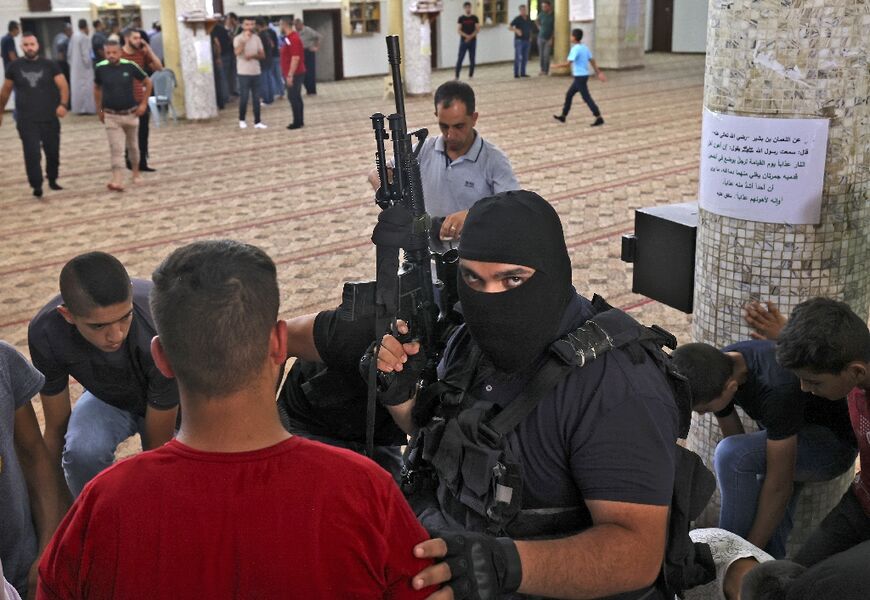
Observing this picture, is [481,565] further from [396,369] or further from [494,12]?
[494,12]

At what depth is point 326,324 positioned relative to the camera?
265 cm

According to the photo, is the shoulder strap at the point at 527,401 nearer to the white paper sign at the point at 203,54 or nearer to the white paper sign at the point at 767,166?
the white paper sign at the point at 767,166

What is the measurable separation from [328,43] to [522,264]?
21.5m

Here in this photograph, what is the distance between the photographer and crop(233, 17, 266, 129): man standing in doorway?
14.0 meters

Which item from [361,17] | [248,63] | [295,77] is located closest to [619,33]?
[361,17]

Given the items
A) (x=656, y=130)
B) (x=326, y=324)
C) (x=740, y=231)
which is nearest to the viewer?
(x=326, y=324)

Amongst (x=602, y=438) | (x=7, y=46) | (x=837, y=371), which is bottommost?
(x=837, y=371)

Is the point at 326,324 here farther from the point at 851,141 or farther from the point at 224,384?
the point at 851,141

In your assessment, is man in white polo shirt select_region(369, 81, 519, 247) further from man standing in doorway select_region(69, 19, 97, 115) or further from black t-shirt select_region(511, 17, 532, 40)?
black t-shirt select_region(511, 17, 532, 40)

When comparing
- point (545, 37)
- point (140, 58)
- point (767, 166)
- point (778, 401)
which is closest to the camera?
point (778, 401)

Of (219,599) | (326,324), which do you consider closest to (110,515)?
(219,599)

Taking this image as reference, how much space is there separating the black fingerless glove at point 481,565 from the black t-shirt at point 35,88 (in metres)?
9.07

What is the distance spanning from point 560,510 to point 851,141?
1.96 metres

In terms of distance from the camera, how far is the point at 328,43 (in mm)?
22375
